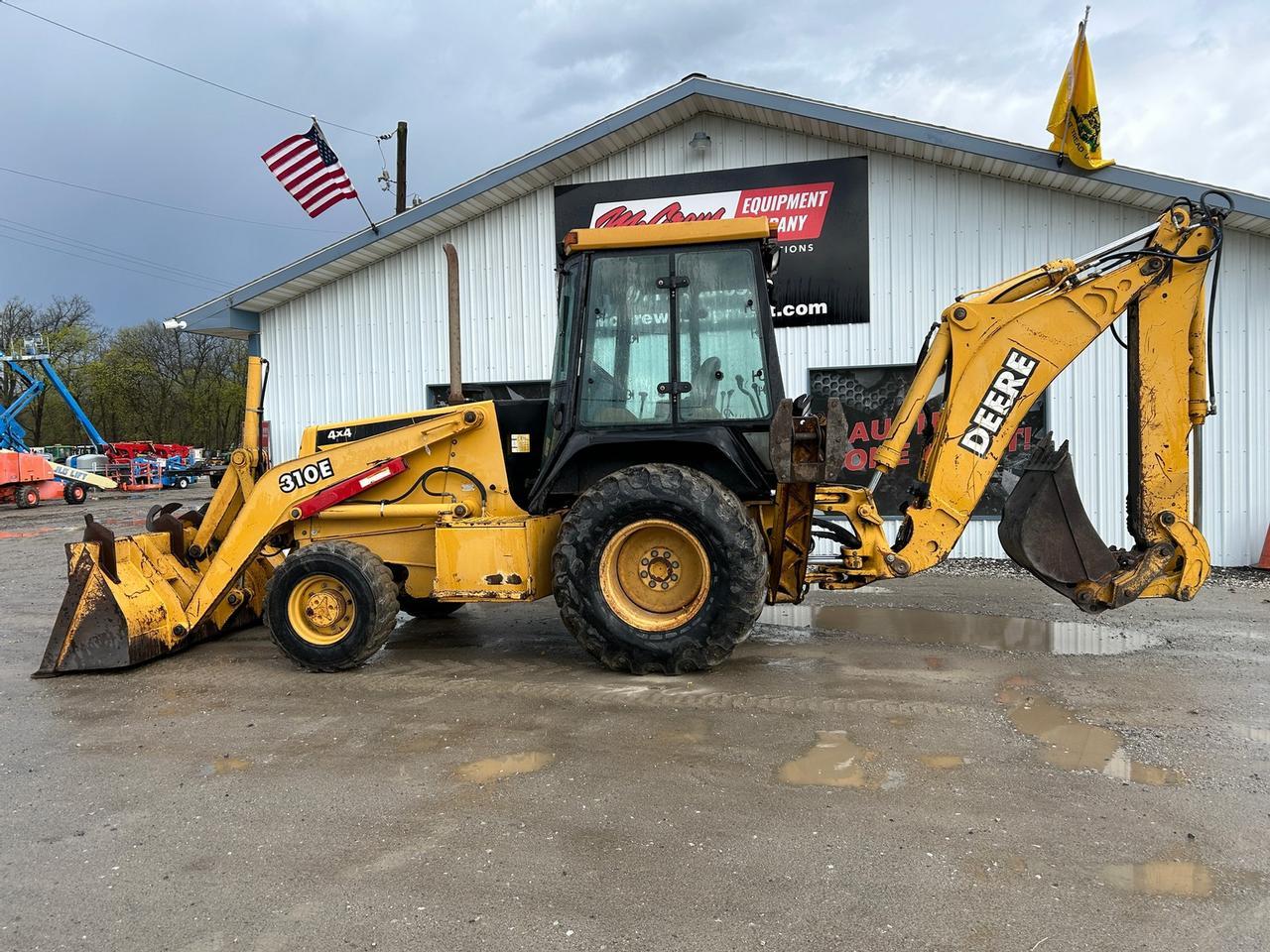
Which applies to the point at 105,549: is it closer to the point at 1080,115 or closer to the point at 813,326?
the point at 813,326

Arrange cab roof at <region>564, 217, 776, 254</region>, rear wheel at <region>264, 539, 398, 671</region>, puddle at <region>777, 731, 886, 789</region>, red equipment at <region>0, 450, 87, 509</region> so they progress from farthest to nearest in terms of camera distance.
Result: red equipment at <region>0, 450, 87, 509</region> → rear wheel at <region>264, 539, 398, 671</region> → cab roof at <region>564, 217, 776, 254</region> → puddle at <region>777, 731, 886, 789</region>

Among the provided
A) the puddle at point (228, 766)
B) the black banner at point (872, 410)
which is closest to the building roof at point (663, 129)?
the black banner at point (872, 410)

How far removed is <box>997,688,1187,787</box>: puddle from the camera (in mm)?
3852

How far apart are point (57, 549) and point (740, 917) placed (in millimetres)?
14201

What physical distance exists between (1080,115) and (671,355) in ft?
19.7

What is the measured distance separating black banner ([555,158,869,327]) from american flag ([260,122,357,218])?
15.3ft

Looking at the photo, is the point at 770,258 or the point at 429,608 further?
the point at 429,608

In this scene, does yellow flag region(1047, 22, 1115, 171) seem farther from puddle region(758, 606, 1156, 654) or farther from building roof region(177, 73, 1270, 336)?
puddle region(758, 606, 1156, 654)

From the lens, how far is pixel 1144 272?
205 inches

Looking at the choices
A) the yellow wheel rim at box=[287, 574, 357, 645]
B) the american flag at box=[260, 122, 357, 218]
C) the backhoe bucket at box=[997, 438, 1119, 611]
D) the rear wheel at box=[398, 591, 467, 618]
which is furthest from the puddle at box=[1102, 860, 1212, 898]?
the american flag at box=[260, 122, 357, 218]

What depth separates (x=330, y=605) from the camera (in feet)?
18.8

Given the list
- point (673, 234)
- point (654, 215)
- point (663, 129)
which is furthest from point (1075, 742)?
point (663, 129)

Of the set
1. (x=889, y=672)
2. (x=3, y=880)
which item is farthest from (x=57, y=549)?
(x=889, y=672)

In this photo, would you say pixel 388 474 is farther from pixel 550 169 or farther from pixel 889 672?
pixel 550 169
